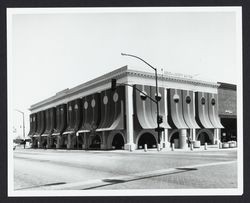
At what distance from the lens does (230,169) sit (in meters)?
18.1

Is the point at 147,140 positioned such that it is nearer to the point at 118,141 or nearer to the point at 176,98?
the point at 118,141

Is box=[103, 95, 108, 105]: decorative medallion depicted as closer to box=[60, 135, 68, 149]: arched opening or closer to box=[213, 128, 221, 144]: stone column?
box=[60, 135, 68, 149]: arched opening

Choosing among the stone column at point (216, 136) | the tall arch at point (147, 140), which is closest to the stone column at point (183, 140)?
the tall arch at point (147, 140)

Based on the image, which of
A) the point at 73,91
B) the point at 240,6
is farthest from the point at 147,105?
the point at 240,6

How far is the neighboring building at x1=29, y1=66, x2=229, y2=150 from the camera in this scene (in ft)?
136

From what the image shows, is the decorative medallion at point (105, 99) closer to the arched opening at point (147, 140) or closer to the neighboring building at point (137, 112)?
the neighboring building at point (137, 112)

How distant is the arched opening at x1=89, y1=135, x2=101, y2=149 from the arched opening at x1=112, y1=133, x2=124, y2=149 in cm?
373

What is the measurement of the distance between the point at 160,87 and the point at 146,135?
6256mm

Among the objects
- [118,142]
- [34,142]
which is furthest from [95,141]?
[34,142]

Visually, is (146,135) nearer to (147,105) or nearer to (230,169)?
(147,105)

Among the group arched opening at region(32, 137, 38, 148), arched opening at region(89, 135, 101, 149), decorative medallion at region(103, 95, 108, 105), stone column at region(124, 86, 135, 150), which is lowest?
arched opening at region(32, 137, 38, 148)

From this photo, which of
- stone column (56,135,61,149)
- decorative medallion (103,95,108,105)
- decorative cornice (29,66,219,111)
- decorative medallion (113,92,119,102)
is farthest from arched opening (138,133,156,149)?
stone column (56,135,61,149)

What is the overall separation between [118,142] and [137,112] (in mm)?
6757

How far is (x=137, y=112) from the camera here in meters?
40.8
